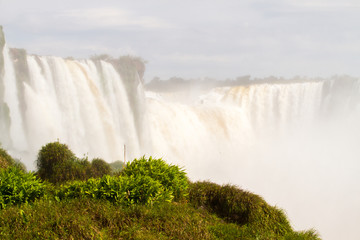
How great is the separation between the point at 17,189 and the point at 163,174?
3755 mm

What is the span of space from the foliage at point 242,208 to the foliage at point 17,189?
Result: 436 centimetres

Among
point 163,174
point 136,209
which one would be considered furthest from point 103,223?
point 163,174

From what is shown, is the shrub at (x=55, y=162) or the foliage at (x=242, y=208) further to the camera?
the shrub at (x=55, y=162)

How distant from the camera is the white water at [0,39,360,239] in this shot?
37.0 m

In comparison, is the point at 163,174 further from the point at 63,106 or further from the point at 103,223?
the point at 63,106

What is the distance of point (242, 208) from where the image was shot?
39.4ft

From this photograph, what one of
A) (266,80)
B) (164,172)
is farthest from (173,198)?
(266,80)

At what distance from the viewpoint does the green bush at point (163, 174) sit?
12.0 meters

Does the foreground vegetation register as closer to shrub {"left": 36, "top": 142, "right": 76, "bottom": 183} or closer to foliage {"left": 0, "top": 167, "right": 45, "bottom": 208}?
foliage {"left": 0, "top": 167, "right": 45, "bottom": 208}

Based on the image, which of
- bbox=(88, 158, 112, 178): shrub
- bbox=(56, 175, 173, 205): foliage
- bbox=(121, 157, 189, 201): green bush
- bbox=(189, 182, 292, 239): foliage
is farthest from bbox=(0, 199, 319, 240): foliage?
bbox=(88, 158, 112, 178): shrub

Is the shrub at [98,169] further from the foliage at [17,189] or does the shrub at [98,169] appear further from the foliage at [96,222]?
the foliage at [96,222]

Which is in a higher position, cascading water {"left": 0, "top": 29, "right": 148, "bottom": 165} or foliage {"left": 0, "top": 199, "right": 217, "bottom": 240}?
cascading water {"left": 0, "top": 29, "right": 148, "bottom": 165}

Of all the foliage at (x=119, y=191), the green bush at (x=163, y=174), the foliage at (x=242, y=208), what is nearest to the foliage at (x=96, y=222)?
the foliage at (x=119, y=191)

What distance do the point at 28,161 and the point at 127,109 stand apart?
13688mm
